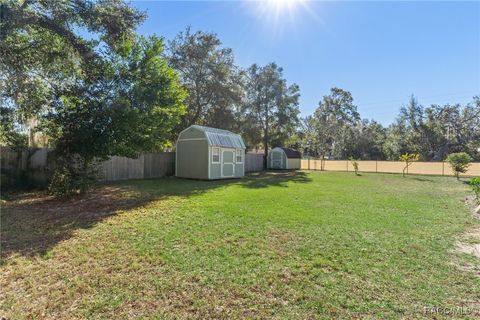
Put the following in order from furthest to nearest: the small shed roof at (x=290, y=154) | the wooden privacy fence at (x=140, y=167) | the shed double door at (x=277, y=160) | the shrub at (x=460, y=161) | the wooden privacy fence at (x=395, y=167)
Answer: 1. the small shed roof at (x=290, y=154)
2. the shed double door at (x=277, y=160)
3. the wooden privacy fence at (x=395, y=167)
4. the shrub at (x=460, y=161)
5. the wooden privacy fence at (x=140, y=167)

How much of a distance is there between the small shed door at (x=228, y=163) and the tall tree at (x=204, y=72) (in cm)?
634

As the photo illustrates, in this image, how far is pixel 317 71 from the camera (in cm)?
1741

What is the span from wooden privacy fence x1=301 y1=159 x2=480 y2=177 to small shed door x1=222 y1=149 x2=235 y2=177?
50.7 ft

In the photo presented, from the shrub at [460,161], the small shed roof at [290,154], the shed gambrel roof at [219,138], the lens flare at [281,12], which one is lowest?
the shrub at [460,161]

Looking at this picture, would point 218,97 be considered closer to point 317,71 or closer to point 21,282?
point 317,71

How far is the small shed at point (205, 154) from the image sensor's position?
14000mm

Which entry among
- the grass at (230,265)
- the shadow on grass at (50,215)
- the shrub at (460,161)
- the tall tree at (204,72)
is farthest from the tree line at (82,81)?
the shrub at (460,161)

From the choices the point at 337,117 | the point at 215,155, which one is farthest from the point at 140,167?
the point at 337,117

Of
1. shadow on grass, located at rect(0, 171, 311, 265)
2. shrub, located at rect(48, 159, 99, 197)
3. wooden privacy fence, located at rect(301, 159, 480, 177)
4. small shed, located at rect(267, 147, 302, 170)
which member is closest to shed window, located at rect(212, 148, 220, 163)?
shadow on grass, located at rect(0, 171, 311, 265)

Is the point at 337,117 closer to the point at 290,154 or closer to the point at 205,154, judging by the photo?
the point at 290,154

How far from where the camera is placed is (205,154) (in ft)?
45.8

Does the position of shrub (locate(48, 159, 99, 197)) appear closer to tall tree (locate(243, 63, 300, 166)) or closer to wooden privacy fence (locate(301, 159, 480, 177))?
tall tree (locate(243, 63, 300, 166))

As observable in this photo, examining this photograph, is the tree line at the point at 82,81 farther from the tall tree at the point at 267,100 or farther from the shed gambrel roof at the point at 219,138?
the tall tree at the point at 267,100

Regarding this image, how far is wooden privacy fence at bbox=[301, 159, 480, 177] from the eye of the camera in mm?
21688
